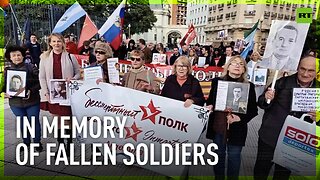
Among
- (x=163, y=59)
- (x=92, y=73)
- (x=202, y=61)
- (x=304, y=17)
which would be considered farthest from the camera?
(x=163, y=59)

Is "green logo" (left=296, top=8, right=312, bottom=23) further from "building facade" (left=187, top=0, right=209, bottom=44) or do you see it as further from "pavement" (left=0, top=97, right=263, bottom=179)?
"building facade" (left=187, top=0, right=209, bottom=44)

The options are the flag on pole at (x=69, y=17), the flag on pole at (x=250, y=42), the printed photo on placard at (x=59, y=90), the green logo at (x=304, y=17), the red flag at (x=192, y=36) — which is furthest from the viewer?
the red flag at (x=192, y=36)

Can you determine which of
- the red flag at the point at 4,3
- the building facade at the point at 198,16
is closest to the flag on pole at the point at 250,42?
the building facade at the point at 198,16

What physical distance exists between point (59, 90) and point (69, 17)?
88cm

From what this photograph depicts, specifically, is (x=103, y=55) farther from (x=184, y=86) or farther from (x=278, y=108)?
(x=278, y=108)

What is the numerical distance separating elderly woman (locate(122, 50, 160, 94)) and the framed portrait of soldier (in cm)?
118

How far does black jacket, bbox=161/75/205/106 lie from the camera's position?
296 centimetres

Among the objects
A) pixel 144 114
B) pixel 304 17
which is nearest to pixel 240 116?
pixel 144 114

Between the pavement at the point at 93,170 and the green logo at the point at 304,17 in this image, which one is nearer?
the green logo at the point at 304,17

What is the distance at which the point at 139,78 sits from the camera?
129 inches

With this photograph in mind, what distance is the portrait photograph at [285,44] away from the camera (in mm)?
2633

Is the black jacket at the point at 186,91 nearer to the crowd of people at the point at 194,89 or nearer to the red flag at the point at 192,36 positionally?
the crowd of people at the point at 194,89

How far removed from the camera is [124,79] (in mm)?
3344

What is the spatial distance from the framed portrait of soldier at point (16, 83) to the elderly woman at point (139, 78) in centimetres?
118
